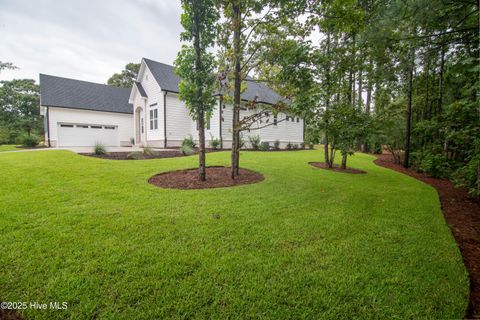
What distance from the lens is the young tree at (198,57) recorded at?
4855 mm

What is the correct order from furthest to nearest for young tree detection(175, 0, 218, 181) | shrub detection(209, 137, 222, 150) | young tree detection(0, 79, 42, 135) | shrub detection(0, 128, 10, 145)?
young tree detection(0, 79, 42, 135)
shrub detection(0, 128, 10, 145)
shrub detection(209, 137, 222, 150)
young tree detection(175, 0, 218, 181)

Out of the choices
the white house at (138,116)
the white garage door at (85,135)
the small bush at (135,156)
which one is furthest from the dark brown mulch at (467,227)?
the white garage door at (85,135)

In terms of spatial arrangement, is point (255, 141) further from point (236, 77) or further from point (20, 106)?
point (20, 106)

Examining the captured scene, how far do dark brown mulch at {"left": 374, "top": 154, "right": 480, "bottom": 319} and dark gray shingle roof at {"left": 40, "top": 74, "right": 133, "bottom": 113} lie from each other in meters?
21.6

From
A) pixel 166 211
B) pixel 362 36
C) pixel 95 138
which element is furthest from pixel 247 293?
pixel 95 138

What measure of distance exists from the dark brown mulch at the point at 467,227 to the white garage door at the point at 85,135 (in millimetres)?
20632

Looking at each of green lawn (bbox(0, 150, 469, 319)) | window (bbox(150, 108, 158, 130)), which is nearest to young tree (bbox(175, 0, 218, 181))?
green lawn (bbox(0, 150, 469, 319))

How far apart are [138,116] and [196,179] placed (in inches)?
569

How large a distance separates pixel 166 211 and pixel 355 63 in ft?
19.5

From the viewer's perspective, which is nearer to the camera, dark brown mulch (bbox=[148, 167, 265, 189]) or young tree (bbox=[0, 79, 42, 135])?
dark brown mulch (bbox=[148, 167, 265, 189])

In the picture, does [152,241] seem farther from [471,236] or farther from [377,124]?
[377,124]

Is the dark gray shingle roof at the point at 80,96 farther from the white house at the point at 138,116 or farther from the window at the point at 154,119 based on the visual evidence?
the window at the point at 154,119

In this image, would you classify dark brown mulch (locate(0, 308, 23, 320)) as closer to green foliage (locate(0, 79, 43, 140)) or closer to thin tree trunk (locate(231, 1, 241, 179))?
thin tree trunk (locate(231, 1, 241, 179))

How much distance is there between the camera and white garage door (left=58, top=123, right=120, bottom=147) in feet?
51.0
